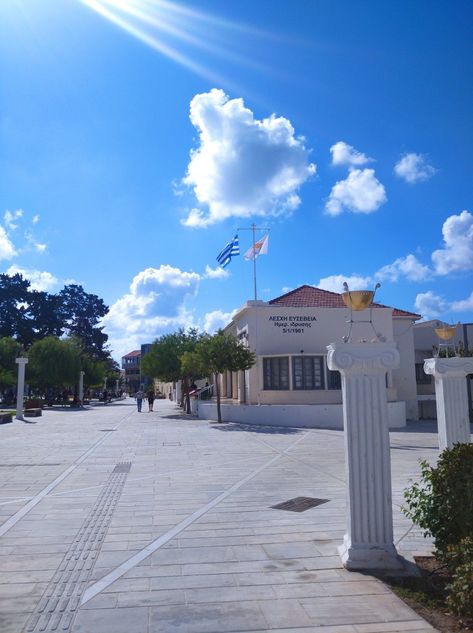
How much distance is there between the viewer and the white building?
87.5 ft

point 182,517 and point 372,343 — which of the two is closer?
point 372,343

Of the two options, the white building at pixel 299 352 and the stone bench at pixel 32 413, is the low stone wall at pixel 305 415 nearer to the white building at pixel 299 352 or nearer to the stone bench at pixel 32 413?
the white building at pixel 299 352

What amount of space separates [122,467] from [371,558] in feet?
27.6

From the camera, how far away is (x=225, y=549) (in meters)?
6.15

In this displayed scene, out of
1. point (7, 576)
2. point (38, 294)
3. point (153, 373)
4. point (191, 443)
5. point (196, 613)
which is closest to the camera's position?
point (196, 613)

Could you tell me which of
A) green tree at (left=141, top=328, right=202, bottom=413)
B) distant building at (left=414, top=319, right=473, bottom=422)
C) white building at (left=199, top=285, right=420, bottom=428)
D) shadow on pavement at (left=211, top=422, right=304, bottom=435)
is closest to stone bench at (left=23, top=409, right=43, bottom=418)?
green tree at (left=141, top=328, right=202, bottom=413)

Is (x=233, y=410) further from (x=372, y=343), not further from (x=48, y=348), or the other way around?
(x=48, y=348)

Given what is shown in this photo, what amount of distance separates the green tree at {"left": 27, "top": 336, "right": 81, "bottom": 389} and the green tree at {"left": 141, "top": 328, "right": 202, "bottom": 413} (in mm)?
15734

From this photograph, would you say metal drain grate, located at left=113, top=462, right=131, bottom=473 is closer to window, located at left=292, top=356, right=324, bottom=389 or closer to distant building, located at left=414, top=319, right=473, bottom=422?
window, located at left=292, top=356, right=324, bottom=389

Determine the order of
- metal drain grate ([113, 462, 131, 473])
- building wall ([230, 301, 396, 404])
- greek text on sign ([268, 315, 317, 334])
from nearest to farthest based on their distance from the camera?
metal drain grate ([113, 462, 131, 473]) < building wall ([230, 301, 396, 404]) < greek text on sign ([268, 315, 317, 334])

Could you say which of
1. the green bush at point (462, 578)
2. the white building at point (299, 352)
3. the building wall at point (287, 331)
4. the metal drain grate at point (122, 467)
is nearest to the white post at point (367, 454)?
the green bush at point (462, 578)

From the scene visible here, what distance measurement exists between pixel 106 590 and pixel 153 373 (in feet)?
106

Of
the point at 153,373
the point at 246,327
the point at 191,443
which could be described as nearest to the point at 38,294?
the point at 153,373

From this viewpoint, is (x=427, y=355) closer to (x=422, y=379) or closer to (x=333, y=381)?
(x=422, y=379)
